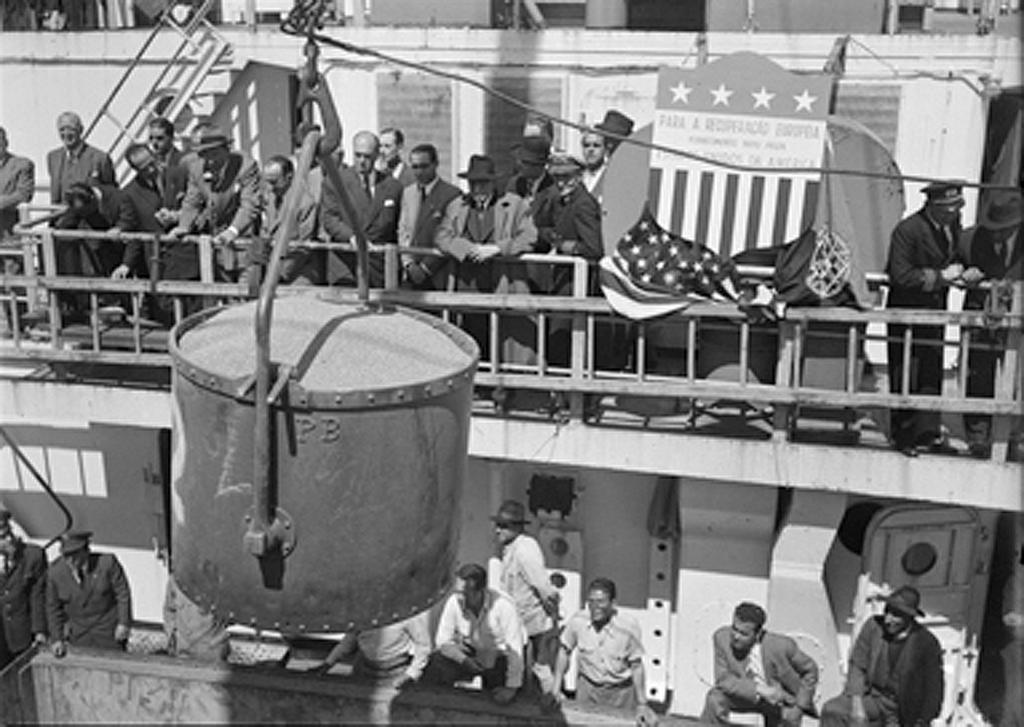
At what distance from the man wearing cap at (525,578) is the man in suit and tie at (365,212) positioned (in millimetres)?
2073

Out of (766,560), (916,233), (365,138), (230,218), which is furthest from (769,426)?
(230,218)

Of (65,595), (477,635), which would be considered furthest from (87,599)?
(477,635)

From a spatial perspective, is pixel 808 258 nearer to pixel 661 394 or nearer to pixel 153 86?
pixel 661 394

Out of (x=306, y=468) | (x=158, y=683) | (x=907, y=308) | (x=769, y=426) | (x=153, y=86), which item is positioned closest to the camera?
(x=306, y=468)

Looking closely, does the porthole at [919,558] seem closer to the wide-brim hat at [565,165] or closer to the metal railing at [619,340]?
the metal railing at [619,340]

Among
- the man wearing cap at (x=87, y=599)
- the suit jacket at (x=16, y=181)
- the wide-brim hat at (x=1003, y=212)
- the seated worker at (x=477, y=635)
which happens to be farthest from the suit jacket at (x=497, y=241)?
the suit jacket at (x=16, y=181)

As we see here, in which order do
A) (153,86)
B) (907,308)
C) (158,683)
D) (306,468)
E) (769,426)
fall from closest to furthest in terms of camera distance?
(306,468), (158,683), (907,308), (769,426), (153,86)

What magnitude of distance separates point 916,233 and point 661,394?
201 cm

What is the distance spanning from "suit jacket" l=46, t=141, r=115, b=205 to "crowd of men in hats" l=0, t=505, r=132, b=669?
2850 mm

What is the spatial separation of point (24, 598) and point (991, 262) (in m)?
7.60

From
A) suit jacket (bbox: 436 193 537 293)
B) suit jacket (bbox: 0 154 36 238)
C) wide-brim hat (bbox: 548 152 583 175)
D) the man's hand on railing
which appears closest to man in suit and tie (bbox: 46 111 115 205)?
suit jacket (bbox: 0 154 36 238)

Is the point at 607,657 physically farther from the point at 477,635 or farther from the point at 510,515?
the point at 510,515

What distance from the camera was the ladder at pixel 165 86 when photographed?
11.3 metres

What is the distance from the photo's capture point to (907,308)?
8.44 m
